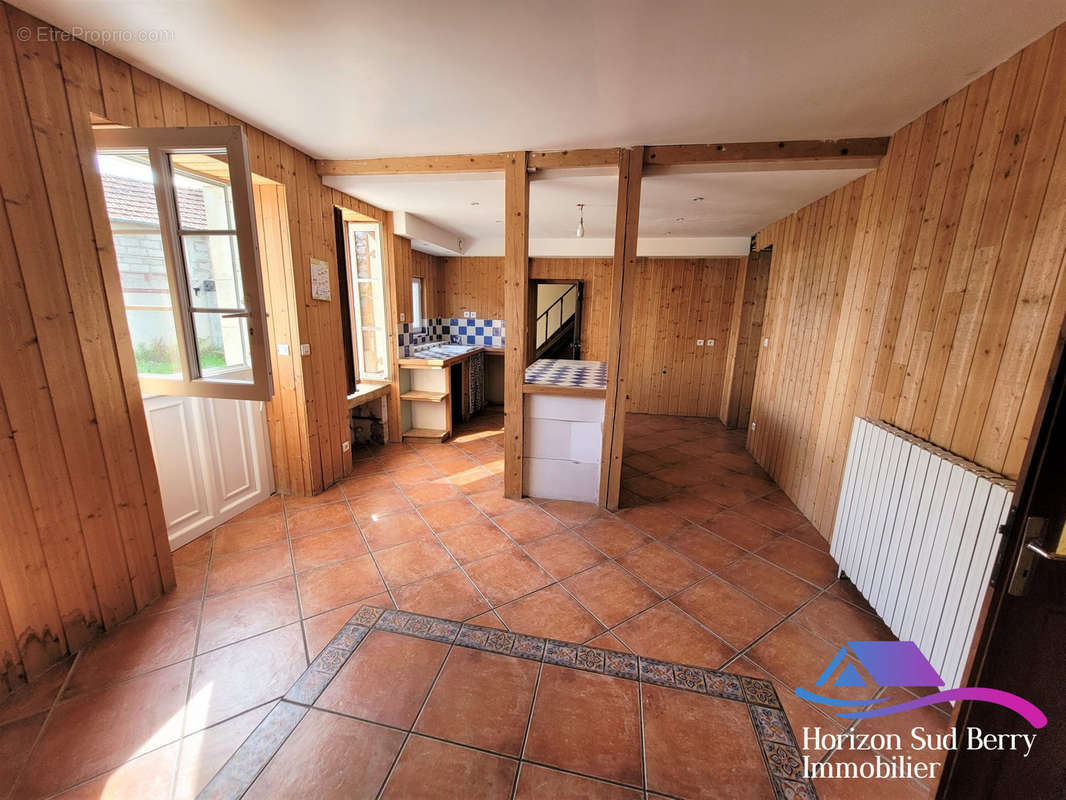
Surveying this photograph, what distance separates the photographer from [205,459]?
2619 millimetres

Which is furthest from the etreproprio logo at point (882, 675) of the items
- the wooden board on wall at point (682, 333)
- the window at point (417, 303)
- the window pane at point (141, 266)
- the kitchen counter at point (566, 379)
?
the window at point (417, 303)

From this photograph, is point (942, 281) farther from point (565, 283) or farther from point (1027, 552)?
point (565, 283)

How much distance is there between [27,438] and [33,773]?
1.16 m

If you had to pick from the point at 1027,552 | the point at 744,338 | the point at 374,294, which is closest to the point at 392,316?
the point at 374,294

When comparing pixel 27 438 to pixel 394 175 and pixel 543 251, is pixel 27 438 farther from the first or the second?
pixel 543 251

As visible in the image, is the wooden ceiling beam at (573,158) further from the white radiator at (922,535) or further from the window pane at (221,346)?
the white radiator at (922,535)

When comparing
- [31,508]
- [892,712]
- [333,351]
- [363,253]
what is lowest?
[892,712]

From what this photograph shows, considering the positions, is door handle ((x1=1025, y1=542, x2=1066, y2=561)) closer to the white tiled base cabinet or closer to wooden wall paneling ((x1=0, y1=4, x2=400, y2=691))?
the white tiled base cabinet

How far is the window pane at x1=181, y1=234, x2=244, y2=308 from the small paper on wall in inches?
38.8

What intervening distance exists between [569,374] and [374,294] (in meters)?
2.40

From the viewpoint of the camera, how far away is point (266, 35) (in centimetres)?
160

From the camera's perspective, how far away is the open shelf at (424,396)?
446 cm

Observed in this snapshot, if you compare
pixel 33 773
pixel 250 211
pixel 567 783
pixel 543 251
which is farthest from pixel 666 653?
pixel 543 251

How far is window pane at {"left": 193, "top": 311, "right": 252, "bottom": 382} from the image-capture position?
2139 millimetres
